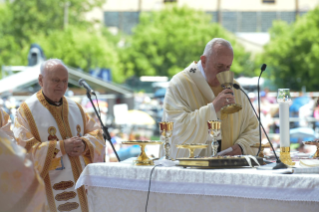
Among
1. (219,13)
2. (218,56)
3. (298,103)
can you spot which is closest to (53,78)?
(218,56)

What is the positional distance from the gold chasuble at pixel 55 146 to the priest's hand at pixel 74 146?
4cm

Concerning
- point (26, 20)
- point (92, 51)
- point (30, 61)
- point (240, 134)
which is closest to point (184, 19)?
point (92, 51)

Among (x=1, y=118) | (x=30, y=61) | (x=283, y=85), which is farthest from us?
(x=283, y=85)

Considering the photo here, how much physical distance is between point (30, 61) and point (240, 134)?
12.0 metres

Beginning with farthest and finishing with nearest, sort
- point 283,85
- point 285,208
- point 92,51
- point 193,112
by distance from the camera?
1. point 92,51
2. point 283,85
3. point 193,112
4. point 285,208

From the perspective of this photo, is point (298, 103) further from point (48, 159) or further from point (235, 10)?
point (235, 10)

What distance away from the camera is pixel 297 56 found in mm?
34500

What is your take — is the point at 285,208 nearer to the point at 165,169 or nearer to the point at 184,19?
the point at 165,169

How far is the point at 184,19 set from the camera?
133 ft

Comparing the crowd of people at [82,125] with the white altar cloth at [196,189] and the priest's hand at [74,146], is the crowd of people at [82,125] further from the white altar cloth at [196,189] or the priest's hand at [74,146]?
the white altar cloth at [196,189]

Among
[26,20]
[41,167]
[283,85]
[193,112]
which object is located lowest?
[283,85]

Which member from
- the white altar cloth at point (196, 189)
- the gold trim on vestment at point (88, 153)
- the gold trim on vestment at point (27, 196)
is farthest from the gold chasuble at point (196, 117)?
the gold trim on vestment at point (27, 196)

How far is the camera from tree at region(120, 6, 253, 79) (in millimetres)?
38938

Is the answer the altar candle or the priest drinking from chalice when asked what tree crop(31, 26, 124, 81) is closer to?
the priest drinking from chalice
